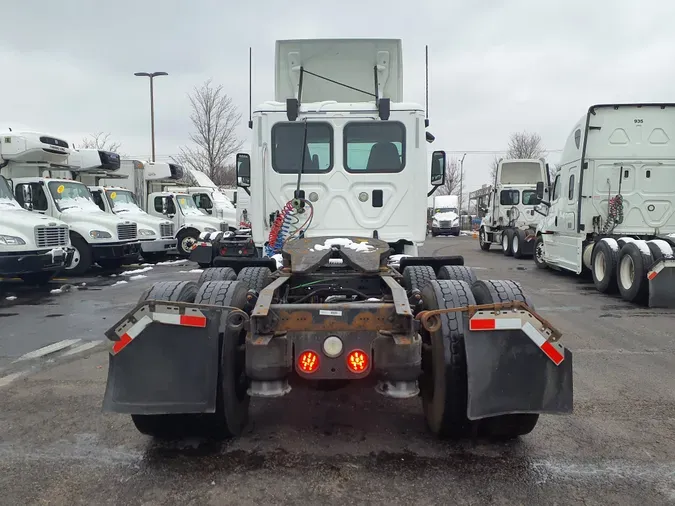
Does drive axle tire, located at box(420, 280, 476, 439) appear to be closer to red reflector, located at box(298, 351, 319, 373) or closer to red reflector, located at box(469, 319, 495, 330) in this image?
red reflector, located at box(469, 319, 495, 330)

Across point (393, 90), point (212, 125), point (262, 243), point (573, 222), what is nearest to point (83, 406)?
point (262, 243)

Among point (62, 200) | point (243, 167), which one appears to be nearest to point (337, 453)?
point (243, 167)

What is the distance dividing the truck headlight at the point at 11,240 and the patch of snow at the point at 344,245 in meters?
7.59

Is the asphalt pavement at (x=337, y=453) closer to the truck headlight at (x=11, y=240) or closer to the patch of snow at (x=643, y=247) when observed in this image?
the patch of snow at (x=643, y=247)

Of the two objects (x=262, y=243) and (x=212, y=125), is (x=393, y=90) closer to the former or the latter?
(x=262, y=243)

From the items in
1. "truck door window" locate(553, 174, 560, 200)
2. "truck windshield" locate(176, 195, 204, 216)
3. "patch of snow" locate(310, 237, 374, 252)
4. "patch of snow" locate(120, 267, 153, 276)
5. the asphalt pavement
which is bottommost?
"patch of snow" locate(120, 267, 153, 276)

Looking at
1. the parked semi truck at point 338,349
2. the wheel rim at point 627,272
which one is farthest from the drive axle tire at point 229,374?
the wheel rim at point 627,272

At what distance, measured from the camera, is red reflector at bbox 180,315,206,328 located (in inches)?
120

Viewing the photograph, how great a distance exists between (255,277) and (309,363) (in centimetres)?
193

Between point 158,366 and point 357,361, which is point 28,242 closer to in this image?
point 158,366

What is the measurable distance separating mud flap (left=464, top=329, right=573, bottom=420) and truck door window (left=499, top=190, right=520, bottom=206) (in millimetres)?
18924

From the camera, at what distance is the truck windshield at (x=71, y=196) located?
13.0 metres

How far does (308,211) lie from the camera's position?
6027 mm

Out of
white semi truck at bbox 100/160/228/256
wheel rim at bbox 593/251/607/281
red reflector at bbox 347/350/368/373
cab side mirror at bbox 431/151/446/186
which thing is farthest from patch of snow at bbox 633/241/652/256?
white semi truck at bbox 100/160/228/256
